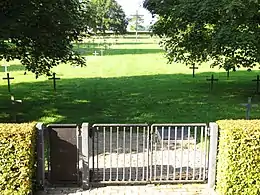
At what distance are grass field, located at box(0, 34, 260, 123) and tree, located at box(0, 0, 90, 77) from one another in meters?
2.17

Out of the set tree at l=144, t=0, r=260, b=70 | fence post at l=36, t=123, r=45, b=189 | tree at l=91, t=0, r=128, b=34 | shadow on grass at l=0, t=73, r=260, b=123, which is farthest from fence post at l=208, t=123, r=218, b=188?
tree at l=91, t=0, r=128, b=34

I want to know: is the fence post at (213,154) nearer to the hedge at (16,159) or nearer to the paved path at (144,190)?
the paved path at (144,190)

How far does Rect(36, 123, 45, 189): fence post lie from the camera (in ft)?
23.1

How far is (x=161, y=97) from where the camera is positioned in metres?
18.4

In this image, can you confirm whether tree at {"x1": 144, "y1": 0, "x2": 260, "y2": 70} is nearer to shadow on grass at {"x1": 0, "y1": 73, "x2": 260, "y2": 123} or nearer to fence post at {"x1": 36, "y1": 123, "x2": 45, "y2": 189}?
shadow on grass at {"x1": 0, "y1": 73, "x2": 260, "y2": 123}

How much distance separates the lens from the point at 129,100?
17.7 meters

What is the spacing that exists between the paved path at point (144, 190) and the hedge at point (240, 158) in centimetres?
64

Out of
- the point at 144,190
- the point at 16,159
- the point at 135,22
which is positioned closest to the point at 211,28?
the point at 144,190

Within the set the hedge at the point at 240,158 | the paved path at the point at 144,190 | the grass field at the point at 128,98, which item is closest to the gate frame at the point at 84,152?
the paved path at the point at 144,190

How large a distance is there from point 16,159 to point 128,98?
11875 mm

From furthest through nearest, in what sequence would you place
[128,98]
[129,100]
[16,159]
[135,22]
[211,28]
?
[135,22] → [128,98] → [129,100] → [211,28] → [16,159]

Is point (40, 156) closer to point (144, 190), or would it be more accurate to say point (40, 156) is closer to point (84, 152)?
point (84, 152)

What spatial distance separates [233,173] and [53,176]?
12.0 ft

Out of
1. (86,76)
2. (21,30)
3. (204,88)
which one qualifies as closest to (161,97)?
(204,88)
